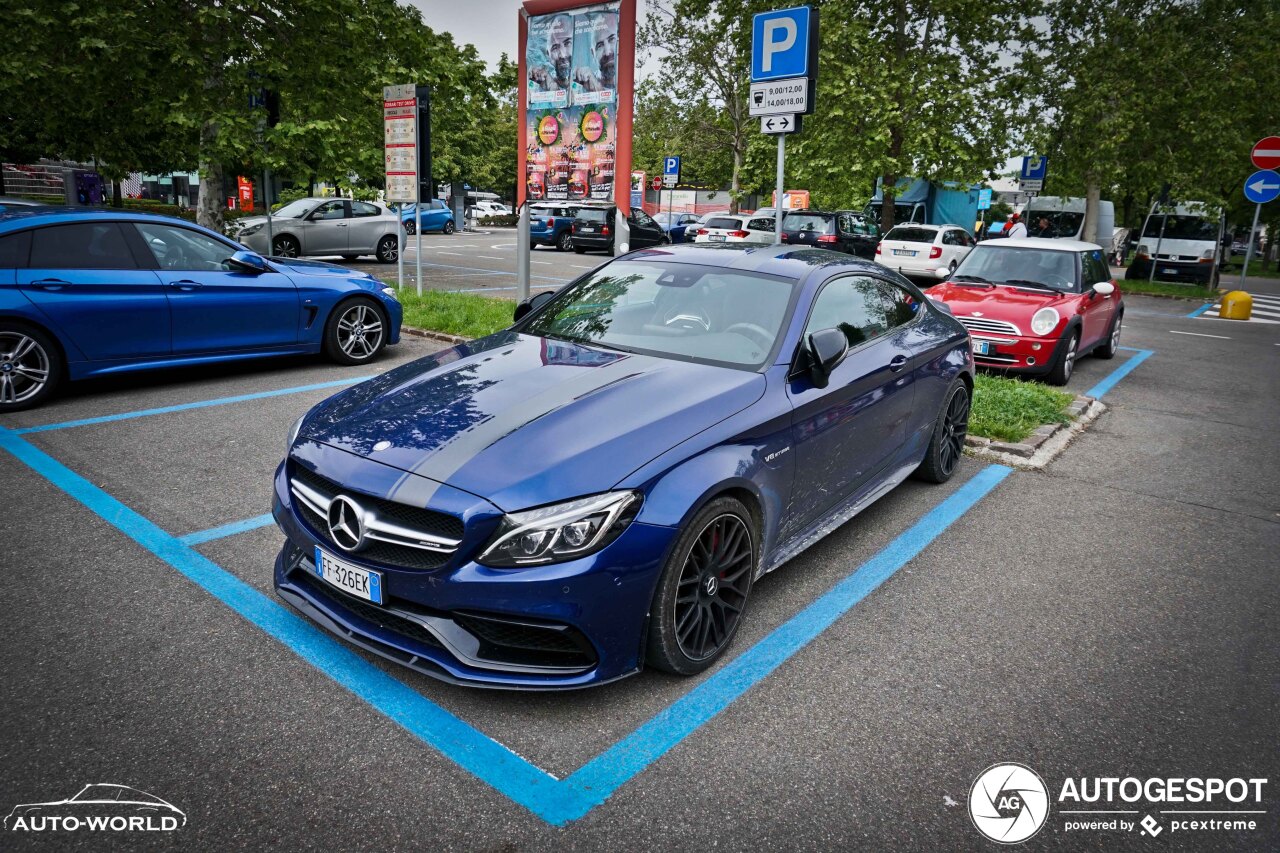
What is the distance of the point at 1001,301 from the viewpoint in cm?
923

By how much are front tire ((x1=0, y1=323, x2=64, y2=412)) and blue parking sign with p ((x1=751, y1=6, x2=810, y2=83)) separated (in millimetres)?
5937

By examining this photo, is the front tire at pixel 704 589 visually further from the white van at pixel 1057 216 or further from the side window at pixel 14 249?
the white van at pixel 1057 216

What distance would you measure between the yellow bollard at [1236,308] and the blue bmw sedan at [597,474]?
15.6 m

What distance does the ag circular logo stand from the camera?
2531 millimetres

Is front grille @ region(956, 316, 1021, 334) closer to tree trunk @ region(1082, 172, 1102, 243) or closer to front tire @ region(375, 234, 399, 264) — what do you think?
front tire @ region(375, 234, 399, 264)

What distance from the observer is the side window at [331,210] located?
19781 millimetres

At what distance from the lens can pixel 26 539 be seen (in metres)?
4.19

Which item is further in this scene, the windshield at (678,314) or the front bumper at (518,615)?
the windshield at (678,314)

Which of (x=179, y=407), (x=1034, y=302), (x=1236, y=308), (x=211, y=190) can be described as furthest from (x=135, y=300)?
(x=1236, y=308)

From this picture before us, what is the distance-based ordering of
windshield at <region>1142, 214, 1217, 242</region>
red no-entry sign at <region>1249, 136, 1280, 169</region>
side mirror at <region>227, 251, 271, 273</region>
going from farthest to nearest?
1. windshield at <region>1142, 214, 1217, 242</region>
2. red no-entry sign at <region>1249, 136, 1280, 169</region>
3. side mirror at <region>227, 251, 271, 273</region>

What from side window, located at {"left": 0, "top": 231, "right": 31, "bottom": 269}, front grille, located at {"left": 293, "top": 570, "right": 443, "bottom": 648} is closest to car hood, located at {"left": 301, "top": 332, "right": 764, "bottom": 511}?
front grille, located at {"left": 293, "top": 570, "right": 443, "bottom": 648}

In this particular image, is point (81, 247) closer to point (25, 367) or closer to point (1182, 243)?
point (25, 367)

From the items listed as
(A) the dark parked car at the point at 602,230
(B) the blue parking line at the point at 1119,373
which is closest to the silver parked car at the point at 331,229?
(A) the dark parked car at the point at 602,230

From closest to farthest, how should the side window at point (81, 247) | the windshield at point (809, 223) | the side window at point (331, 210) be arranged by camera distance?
the side window at point (81, 247)
the side window at point (331, 210)
the windshield at point (809, 223)
